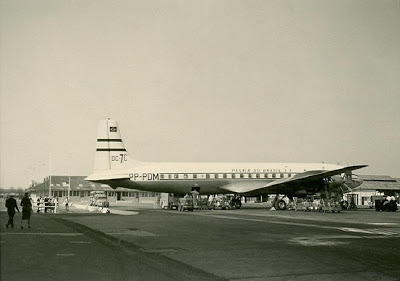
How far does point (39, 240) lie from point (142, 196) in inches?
4306

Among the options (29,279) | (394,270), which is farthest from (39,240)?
(394,270)

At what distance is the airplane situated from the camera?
4619cm

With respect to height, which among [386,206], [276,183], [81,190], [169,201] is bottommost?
[386,206]

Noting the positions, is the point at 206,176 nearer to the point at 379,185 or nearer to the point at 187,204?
the point at 187,204

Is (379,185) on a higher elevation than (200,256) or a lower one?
higher

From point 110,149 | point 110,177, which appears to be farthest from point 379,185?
point 110,177

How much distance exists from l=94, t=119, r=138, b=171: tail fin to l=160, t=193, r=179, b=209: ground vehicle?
21.7 feet

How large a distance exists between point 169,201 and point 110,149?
950cm

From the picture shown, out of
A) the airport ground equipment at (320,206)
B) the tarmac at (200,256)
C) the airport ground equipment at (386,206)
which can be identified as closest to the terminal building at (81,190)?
the airport ground equipment at (320,206)

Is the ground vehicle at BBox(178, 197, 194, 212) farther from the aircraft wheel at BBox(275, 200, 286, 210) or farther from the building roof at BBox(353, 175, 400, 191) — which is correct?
the building roof at BBox(353, 175, 400, 191)

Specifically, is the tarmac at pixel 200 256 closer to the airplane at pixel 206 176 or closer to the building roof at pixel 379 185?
the airplane at pixel 206 176

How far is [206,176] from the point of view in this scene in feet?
156

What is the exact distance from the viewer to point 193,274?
35.1 feet

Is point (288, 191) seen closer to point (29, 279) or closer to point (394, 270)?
point (394, 270)
